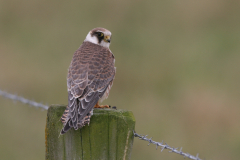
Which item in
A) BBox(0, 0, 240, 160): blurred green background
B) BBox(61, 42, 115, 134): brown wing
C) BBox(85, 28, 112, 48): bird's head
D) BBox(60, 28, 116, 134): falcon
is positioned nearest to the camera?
BBox(60, 28, 116, 134): falcon

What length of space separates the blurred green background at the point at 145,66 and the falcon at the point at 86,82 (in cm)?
309

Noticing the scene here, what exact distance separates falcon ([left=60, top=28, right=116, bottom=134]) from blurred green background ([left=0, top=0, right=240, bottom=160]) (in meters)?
3.09

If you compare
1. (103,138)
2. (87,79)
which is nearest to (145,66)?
(87,79)

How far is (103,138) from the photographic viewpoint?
3537 millimetres

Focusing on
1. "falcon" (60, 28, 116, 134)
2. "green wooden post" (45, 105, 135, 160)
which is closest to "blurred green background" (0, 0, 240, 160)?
"falcon" (60, 28, 116, 134)

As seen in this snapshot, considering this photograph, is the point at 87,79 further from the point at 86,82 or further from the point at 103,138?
the point at 103,138

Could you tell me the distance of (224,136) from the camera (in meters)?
8.46

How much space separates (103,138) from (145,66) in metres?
7.27

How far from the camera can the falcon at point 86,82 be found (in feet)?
12.3

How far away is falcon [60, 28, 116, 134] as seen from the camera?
3.76 m

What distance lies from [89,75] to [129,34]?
23.3 ft

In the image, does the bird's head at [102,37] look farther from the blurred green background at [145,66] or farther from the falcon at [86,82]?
the blurred green background at [145,66]

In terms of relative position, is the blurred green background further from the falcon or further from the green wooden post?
the green wooden post

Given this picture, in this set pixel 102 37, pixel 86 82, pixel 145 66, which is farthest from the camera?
pixel 145 66
